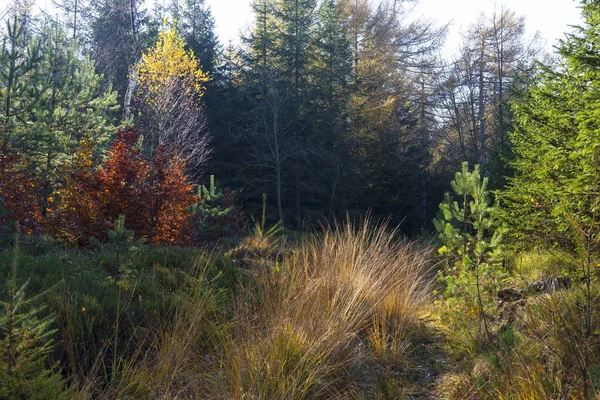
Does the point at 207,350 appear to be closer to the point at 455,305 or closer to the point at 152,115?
the point at 455,305

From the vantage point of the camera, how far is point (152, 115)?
57.6 ft

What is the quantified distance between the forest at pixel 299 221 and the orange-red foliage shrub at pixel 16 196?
57 mm

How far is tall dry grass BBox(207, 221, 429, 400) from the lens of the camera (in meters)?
3.16

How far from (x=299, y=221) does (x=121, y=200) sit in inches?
542

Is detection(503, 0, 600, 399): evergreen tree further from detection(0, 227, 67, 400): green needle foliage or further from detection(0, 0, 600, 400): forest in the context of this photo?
detection(0, 227, 67, 400): green needle foliage

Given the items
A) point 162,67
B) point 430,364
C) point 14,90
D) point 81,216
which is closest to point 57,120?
point 14,90

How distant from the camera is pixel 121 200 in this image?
8.76 meters

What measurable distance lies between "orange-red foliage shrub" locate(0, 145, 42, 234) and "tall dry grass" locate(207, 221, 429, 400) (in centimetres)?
560

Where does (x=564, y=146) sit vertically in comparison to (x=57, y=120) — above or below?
below

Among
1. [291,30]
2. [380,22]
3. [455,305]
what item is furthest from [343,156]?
[455,305]

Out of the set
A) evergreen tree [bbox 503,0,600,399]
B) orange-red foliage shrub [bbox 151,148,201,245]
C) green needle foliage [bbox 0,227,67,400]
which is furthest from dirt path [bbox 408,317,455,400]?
orange-red foliage shrub [bbox 151,148,201,245]

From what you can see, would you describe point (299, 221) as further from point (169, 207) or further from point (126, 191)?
point (126, 191)

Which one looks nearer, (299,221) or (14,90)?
(14,90)

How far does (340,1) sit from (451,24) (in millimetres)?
6379
